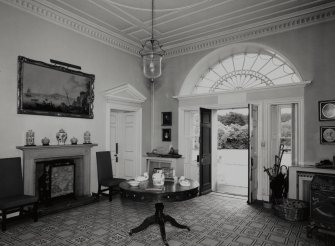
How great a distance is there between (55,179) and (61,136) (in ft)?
3.09

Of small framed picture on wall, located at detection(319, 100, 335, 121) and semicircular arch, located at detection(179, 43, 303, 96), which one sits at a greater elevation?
semicircular arch, located at detection(179, 43, 303, 96)

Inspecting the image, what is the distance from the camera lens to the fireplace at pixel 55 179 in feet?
17.0

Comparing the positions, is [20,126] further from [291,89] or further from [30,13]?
[291,89]

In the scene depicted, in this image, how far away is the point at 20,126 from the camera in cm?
489

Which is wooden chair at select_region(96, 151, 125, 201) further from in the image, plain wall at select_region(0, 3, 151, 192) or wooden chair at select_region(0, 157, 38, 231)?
wooden chair at select_region(0, 157, 38, 231)

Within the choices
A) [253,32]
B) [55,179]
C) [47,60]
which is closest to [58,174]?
[55,179]

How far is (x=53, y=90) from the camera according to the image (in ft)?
18.0

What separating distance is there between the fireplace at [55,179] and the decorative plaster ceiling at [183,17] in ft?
10.4

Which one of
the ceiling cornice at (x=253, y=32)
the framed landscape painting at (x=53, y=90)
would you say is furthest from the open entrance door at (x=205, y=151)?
the framed landscape painting at (x=53, y=90)

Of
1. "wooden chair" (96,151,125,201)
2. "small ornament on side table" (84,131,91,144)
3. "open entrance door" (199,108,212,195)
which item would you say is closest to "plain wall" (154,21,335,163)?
"open entrance door" (199,108,212,195)

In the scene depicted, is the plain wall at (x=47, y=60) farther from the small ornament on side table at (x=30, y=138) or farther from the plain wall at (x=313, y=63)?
the plain wall at (x=313, y=63)

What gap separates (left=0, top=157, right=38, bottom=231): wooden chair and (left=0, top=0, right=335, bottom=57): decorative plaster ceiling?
3.05 m

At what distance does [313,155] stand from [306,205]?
1125 millimetres

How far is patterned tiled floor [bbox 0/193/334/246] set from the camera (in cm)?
381
